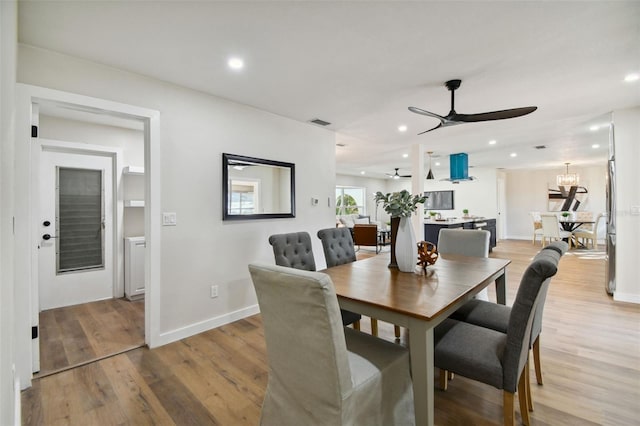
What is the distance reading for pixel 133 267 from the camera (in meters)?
4.05

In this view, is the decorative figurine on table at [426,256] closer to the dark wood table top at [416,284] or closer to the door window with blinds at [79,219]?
the dark wood table top at [416,284]

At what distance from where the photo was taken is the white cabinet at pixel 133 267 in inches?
159

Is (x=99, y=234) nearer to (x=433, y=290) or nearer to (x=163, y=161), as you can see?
(x=163, y=161)

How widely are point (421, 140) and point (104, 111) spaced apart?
15.1ft

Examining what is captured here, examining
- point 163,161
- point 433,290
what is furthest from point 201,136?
point 433,290

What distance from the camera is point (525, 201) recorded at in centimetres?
1034

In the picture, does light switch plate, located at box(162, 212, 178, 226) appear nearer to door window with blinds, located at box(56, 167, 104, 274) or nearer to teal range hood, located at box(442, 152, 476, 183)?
door window with blinds, located at box(56, 167, 104, 274)

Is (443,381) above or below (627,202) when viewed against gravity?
below

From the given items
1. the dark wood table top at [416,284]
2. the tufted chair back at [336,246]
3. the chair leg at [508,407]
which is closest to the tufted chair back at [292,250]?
the tufted chair back at [336,246]

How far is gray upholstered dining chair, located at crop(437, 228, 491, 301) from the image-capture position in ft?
9.86

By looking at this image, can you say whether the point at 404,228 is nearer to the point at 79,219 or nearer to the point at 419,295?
the point at 419,295

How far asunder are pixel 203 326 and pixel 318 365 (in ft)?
7.13

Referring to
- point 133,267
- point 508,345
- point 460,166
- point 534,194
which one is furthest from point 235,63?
point 534,194

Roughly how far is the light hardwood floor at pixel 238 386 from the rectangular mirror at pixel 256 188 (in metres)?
1.29
